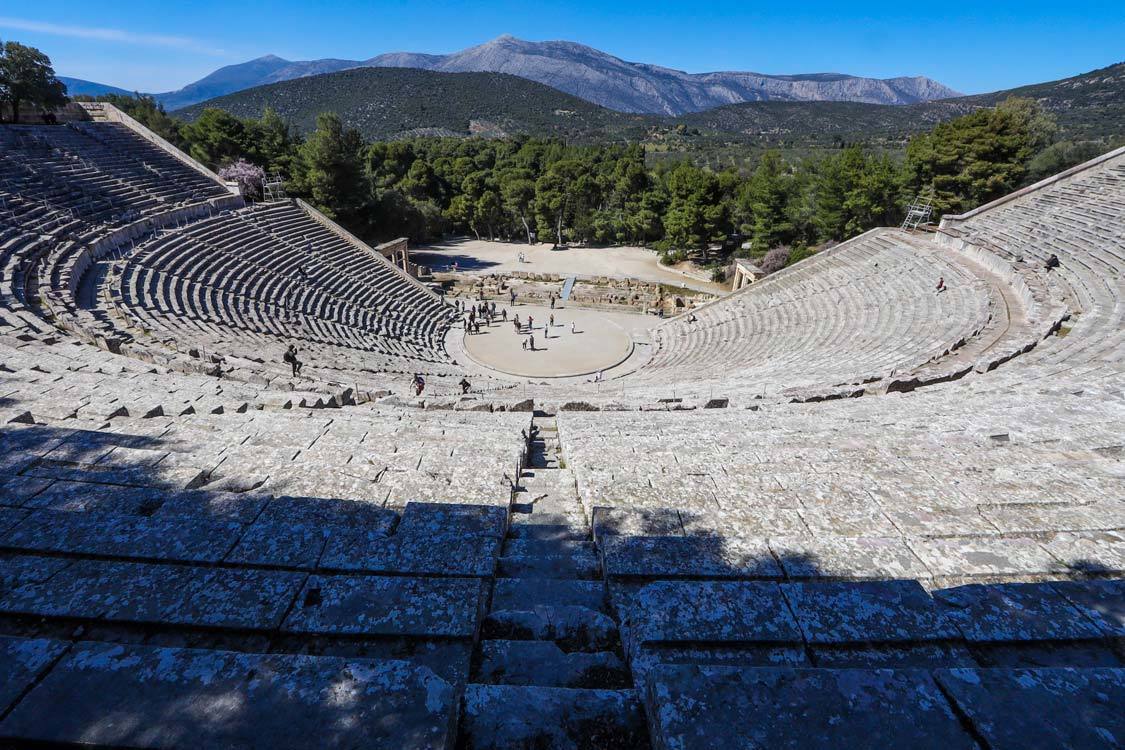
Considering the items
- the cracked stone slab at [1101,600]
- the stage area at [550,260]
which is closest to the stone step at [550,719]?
the cracked stone slab at [1101,600]

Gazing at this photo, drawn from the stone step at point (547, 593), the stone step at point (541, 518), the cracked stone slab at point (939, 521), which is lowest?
the stone step at point (541, 518)

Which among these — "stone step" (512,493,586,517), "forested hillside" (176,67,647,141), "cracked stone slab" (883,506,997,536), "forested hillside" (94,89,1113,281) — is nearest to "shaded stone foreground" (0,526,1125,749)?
"cracked stone slab" (883,506,997,536)

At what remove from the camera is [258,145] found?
3769 cm

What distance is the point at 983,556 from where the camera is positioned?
356 cm

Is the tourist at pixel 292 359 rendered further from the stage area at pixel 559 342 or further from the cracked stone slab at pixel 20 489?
the stage area at pixel 559 342

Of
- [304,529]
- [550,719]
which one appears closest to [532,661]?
[550,719]

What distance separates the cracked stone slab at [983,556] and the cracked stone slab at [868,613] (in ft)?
3.30

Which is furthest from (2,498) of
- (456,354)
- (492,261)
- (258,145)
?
(258,145)

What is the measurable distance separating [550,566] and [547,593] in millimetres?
465

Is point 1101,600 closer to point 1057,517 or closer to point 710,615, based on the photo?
point 1057,517

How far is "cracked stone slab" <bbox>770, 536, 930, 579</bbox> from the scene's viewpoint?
3.26m

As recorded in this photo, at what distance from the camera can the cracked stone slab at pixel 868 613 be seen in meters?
2.45

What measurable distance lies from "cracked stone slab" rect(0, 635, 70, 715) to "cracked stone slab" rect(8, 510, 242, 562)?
99cm

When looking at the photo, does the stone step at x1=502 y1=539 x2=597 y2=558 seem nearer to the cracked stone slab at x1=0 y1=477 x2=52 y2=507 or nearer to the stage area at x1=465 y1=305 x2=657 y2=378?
the cracked stone slab at x1=0 y1=477 x2=52 y2=507
